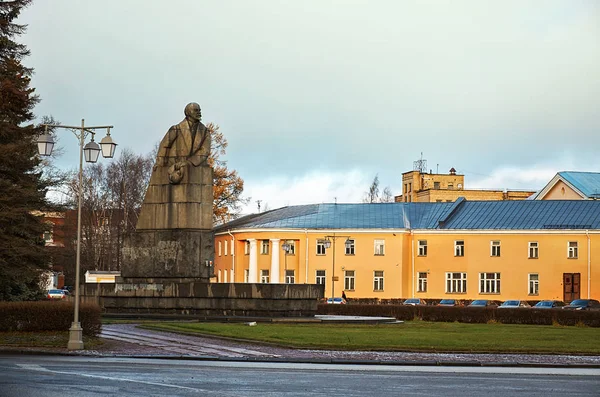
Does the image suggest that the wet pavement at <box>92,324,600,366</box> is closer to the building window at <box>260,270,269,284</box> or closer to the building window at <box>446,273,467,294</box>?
the building window at <box>446,273,467,294</box>

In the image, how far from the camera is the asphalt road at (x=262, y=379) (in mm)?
16609

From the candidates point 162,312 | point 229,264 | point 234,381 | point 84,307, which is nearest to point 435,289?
point 229,264

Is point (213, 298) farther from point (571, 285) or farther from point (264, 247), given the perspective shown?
point (264, 247)

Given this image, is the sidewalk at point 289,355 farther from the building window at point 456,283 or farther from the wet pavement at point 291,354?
the building window at point 456,283

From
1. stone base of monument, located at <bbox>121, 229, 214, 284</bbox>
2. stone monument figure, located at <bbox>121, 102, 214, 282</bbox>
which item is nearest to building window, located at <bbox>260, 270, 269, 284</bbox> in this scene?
stone monument figure, located at <bbox>121, 102, 214, 282</bbox>

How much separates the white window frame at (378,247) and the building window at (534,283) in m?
12.3

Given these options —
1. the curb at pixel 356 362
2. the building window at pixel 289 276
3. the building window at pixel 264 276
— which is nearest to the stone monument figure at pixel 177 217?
the curb at pixel 356 362

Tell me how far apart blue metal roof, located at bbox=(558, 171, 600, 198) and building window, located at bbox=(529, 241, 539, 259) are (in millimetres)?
11061

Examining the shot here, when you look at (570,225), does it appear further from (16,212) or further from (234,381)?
(234,381)

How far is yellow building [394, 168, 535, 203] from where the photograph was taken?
130000mm

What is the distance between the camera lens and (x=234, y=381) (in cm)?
1828

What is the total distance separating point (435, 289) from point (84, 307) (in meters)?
58.9

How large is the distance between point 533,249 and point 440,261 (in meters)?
7.63

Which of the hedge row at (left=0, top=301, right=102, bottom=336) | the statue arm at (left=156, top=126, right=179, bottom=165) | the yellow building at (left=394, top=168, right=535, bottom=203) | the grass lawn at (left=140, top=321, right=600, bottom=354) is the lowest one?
the grass lawn at (left=140, top=321, right=600, bottom=354)
